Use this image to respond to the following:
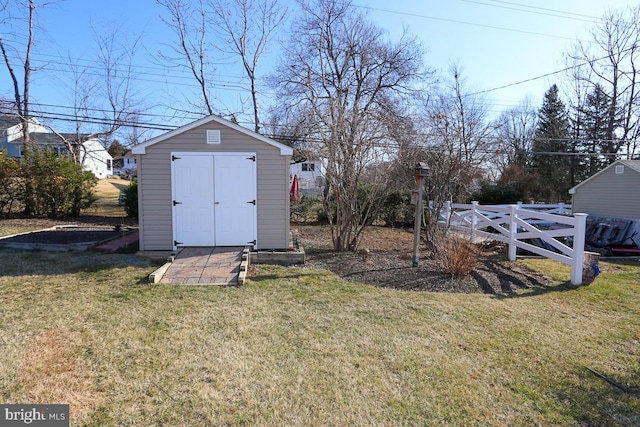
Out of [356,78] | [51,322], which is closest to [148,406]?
[51,322]

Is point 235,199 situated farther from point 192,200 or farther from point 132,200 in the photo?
point 132,200

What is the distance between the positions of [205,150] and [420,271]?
4.86 meters

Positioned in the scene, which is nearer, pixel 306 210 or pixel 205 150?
pixel 205 150

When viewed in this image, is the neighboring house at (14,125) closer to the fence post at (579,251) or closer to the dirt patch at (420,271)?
the dirt patch at (420,271)

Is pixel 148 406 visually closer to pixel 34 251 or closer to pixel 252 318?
pixel 252 318

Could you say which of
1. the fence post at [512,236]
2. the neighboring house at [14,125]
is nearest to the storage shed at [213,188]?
the fence post at [512,236]

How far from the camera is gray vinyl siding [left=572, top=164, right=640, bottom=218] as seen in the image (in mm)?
12570

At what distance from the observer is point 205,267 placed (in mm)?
6113

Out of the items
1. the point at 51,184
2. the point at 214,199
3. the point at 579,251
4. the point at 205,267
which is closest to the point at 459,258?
the point at 579,251

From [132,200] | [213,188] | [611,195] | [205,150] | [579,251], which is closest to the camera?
[579,251]

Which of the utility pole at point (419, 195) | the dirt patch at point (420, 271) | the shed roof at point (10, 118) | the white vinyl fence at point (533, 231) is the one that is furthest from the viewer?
the shed roof at point (10, 118)

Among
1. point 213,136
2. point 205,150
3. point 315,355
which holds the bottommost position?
point 315,355

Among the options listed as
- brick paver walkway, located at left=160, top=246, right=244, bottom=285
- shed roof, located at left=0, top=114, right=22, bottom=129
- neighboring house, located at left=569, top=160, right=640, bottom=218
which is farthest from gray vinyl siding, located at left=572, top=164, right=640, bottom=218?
shed roof, located at left=0, top=114, right=22, bottom=129

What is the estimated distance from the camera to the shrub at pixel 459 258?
20.0 feet
